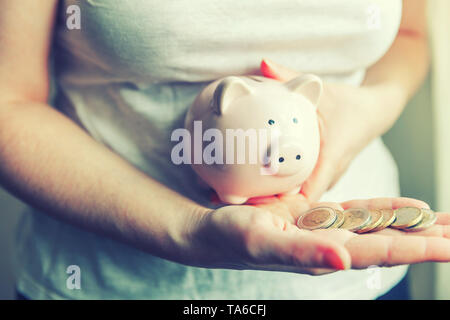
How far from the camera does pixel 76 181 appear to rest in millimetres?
599

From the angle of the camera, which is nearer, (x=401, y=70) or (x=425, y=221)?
(x=425, y=221)

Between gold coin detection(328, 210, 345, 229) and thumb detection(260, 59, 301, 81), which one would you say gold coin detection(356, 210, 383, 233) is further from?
thumb detection(260, 59, 301, 81)

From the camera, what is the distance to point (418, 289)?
126cm

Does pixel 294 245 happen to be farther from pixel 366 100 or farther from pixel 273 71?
pixel 366 100

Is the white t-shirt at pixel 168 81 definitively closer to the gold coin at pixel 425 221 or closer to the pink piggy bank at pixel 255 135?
the pink piggy bank at pixel 255 135

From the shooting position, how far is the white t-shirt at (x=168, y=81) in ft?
1.94

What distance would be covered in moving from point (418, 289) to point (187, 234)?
0.96m

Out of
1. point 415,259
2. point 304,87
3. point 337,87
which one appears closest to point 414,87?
point 337,87

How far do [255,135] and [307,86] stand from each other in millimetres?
94

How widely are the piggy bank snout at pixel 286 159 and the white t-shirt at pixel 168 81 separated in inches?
6.1

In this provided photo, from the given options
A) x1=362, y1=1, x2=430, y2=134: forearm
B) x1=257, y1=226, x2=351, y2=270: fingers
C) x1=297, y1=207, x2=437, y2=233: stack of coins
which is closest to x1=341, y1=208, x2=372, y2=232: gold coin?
x1=297, y1=207, x2=437, y2=233: stack of coins

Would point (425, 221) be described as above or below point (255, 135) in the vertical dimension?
below

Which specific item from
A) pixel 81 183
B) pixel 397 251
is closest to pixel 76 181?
pixel 81 183

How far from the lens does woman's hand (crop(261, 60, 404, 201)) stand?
0.61 m
